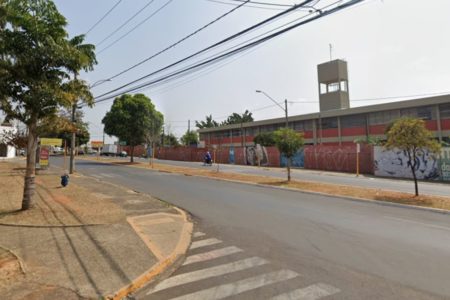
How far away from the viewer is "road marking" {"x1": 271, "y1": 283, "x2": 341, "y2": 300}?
457cm

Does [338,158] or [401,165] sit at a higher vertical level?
[338,158]

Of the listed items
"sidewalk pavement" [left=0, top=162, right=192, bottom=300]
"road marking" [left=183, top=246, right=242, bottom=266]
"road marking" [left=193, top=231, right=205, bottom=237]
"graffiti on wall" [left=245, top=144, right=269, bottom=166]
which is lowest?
"road marking" [left=183, top=246, right=242, bottom=266]

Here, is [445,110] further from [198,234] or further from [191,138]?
[191,138]

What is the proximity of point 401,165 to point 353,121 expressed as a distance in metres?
21.8

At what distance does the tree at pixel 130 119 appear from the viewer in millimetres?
38156

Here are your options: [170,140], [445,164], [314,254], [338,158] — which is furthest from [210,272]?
[170,140]

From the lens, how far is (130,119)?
3825 centimetres

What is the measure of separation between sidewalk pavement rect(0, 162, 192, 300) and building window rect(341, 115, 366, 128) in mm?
40682

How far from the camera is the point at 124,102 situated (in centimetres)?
3878

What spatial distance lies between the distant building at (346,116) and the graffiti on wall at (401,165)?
1193cm

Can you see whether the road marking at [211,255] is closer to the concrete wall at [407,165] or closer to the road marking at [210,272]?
the road marking at [210,272]

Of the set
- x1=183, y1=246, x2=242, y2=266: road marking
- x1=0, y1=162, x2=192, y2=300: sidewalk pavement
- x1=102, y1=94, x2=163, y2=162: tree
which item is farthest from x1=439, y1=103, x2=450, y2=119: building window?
x1=183, y1=246, x2=242, y2=266: road marking

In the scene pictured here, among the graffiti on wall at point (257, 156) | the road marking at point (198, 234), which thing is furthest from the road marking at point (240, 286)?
the graffiti on wall at point (257, 156)

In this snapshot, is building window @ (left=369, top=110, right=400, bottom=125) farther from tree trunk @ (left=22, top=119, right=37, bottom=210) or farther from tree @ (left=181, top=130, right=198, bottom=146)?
tree @ (left=181, top=130, right=198, bottom=146)
